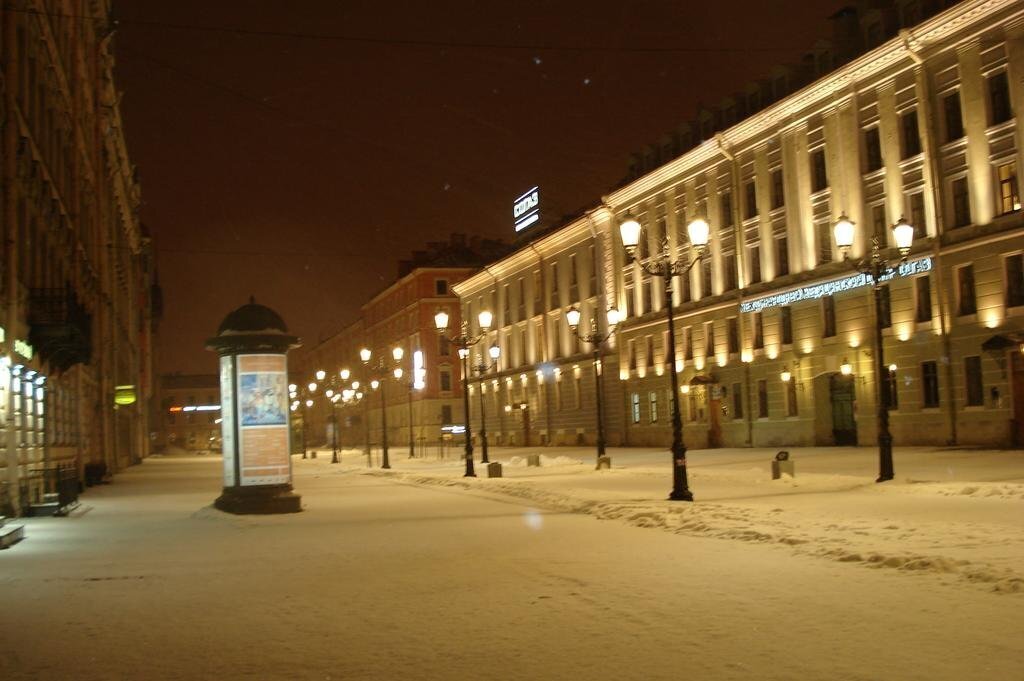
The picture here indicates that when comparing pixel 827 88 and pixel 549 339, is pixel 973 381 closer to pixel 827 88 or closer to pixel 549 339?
pixel 827 88

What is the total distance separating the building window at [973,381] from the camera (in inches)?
1334

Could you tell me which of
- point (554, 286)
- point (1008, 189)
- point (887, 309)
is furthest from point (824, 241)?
point (554, 286)

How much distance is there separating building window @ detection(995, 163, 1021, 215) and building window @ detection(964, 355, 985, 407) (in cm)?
470

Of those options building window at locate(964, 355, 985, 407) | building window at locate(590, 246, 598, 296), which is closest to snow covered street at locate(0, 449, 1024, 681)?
building window at locate(964, 355, 985, 407)

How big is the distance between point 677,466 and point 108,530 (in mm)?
9951

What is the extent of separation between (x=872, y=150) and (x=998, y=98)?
609cm

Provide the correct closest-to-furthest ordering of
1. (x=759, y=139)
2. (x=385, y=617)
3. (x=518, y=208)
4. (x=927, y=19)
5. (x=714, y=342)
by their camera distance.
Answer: (x=385, y=617)
(x=927, y=19)
(x=759, y=139)
(x=714, y=342)
(x=518, y=208)

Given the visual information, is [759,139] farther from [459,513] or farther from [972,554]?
[972,554]

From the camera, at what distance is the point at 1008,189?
33.1 m

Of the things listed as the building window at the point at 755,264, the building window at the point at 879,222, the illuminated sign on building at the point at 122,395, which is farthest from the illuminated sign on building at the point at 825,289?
the illuminated sign on building at the point at 122,395

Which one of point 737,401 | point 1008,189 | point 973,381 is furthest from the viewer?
point 737,401

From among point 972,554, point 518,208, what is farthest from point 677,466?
point 518,208

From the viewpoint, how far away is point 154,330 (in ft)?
403

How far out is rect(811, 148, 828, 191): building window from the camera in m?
41.9
